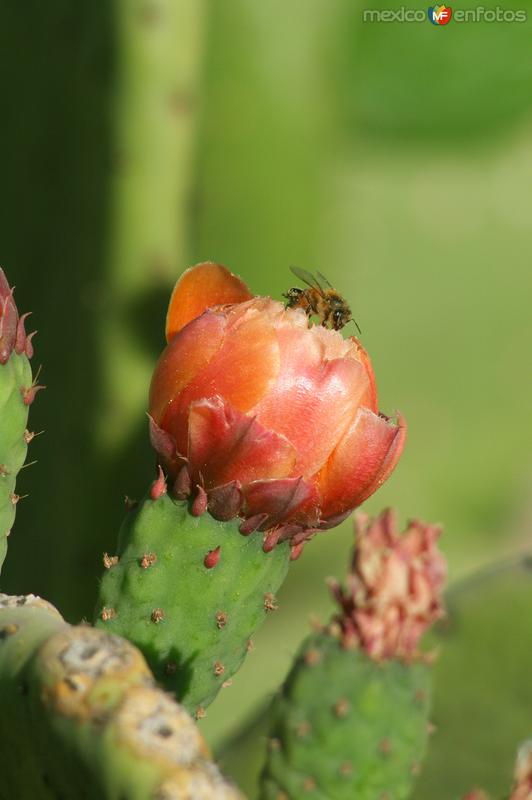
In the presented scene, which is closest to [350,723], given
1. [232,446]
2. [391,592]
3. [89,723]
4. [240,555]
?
[391,592]

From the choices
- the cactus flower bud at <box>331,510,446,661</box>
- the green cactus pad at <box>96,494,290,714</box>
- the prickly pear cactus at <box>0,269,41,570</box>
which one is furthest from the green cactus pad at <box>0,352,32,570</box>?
the cactus flower bud at <box>331,510,446,661</box>

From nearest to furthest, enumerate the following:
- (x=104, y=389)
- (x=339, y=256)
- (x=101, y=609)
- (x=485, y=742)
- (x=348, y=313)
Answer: (x=101, y=609) → (x=348, y=313) → (x=485, y=742) → (x=104, y=389) → (x=339, y=256)

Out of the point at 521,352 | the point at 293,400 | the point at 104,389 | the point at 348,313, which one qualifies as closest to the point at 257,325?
the point at 293,400

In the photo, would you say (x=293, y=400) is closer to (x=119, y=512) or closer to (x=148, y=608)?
(x=148, y=608)

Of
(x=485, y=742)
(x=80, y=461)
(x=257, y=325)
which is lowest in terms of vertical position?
(x=485, y=742)

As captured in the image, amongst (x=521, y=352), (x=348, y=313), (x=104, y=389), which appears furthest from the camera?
(x=521, y=352)

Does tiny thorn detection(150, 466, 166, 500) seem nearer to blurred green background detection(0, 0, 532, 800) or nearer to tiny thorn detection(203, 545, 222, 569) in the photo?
tiny thorn detection(203, 545, 222, 569)

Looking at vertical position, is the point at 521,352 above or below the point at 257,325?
below

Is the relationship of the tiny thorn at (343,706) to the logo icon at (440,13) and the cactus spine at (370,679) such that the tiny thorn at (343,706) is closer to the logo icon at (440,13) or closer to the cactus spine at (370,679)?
the cactus spine at (370,679)
